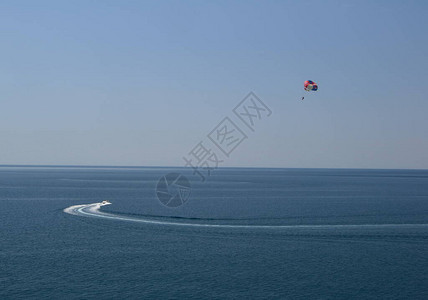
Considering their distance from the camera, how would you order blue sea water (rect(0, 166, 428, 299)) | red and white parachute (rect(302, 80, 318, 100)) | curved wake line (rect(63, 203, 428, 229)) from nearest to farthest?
1. blue sea water (rect(0, 166, 428, 299))
2. curved wake line (rect(63, 203, 428, 229))
3. red and white parachute (rect(302, 80, 318, 100))

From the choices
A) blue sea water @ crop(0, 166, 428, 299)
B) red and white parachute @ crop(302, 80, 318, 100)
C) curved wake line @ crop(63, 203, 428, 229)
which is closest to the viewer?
blue sea water @ crop(0, 166, 428, 299)

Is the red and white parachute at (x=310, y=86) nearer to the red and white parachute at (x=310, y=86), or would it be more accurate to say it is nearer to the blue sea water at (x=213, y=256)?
the red and white parachute at (x=310, y=86)

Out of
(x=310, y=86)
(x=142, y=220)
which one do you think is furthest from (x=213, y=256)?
(x=310, y=86)

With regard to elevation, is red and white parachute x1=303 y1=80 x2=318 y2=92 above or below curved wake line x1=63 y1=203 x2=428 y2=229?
above

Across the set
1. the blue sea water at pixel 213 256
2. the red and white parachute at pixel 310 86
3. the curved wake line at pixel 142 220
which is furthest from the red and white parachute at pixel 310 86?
the curved wake line at pixel 142 220

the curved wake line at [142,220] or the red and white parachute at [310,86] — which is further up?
the red and white parachute at [310,86]

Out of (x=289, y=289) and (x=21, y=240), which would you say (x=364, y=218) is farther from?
(x=21, y=240)

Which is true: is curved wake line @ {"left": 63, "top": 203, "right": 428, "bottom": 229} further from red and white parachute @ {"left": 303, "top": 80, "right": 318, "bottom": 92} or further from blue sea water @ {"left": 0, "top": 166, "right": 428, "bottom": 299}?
red and white parachute @ {"left": 303, "top": 80, "right": 318, "bottom": 92}

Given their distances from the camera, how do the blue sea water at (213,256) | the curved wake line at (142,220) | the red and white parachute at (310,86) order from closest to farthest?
the blue sea water at (213,256) → the curved wake line at (142,220) → the red and white parachute at (310,86)

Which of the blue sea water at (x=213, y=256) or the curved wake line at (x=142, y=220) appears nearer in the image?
the blue sea water at (x=213, y=256)

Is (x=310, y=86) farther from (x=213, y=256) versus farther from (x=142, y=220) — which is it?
(x=213, y=256)

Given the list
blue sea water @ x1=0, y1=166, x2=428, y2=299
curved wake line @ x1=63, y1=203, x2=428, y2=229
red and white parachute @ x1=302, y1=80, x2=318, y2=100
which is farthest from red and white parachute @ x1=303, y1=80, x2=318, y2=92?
curved wake line @ x1=63, y1=203, x2=428, y2=229
